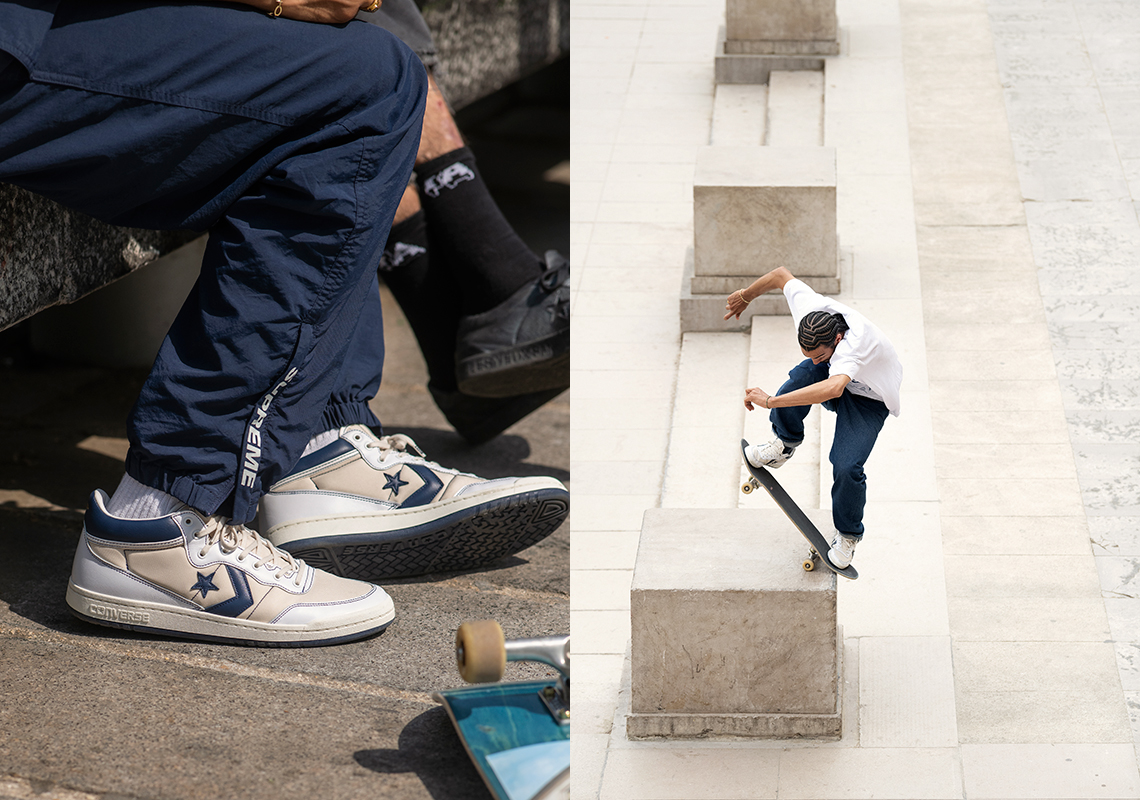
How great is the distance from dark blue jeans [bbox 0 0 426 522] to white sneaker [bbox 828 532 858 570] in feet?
3.74

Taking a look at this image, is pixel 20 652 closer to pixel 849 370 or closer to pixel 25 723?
pixel 25 723

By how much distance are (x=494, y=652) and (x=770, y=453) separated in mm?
740

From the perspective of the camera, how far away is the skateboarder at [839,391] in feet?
7.01

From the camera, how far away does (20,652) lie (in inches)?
93.6

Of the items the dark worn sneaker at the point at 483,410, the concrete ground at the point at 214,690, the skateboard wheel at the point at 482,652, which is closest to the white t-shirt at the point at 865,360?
the skateboard wheel at the point at 482,652

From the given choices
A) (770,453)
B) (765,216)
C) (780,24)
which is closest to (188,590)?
(770,453)

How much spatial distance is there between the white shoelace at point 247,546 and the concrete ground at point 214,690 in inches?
6.9

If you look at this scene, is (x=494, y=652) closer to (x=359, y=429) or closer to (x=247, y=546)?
(x=247, y=546)

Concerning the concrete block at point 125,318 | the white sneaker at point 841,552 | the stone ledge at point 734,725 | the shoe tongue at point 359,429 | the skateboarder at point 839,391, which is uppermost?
the skateboarder at point 839,391

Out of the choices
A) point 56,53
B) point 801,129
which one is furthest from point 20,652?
point 801,129

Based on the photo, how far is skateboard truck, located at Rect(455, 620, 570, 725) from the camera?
191 centimetres

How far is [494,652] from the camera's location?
192cm

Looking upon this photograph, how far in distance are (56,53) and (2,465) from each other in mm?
1625
